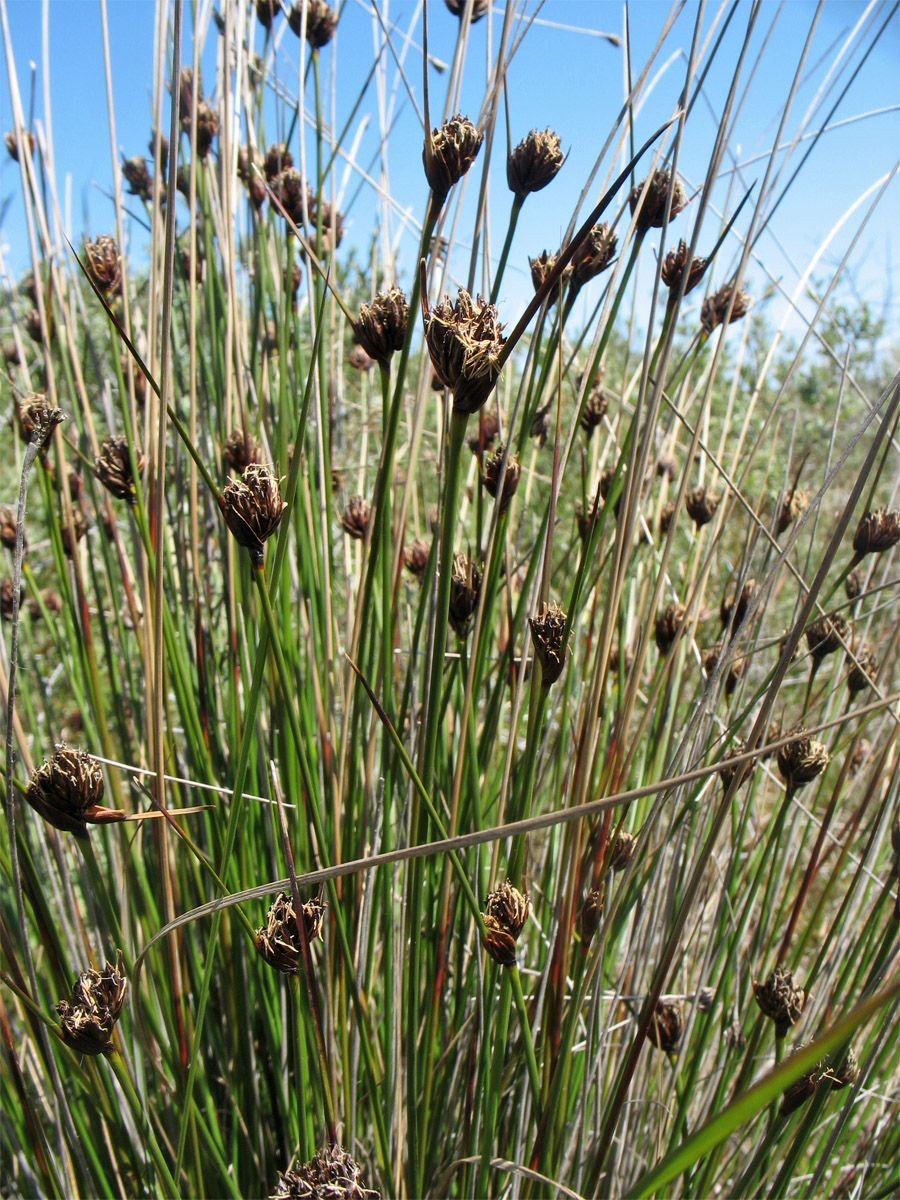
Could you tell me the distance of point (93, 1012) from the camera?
1.46 feet

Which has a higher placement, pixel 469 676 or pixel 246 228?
pixel 246 228

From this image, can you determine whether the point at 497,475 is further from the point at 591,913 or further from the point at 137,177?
the point at 137,177

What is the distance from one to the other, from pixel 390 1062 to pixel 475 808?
0.21 metres

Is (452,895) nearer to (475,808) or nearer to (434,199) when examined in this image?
(475,808)

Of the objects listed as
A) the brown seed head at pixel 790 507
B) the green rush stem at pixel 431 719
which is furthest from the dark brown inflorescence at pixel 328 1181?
the brown seed head at pixel 790 507

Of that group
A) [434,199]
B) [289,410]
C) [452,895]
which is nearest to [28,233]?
[289,410]

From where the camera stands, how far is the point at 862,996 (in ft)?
2.10

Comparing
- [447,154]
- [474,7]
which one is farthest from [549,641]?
[474,7]

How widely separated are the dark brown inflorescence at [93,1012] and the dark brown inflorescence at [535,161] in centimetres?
57

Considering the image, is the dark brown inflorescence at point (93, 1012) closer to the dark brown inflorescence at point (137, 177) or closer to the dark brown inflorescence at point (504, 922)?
the dark brown inflorescence at point (504, 922)

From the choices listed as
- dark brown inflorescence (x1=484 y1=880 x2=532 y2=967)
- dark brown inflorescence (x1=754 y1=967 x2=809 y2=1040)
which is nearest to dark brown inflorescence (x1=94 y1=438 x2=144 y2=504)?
dark brown inflorescence (x1=484 y1=880 x2=532 y2=967)

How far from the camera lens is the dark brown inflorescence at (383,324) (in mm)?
483

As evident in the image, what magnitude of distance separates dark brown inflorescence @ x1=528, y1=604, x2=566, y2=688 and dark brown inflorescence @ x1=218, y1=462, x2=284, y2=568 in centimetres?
17

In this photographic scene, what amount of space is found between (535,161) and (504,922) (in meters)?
0.50
